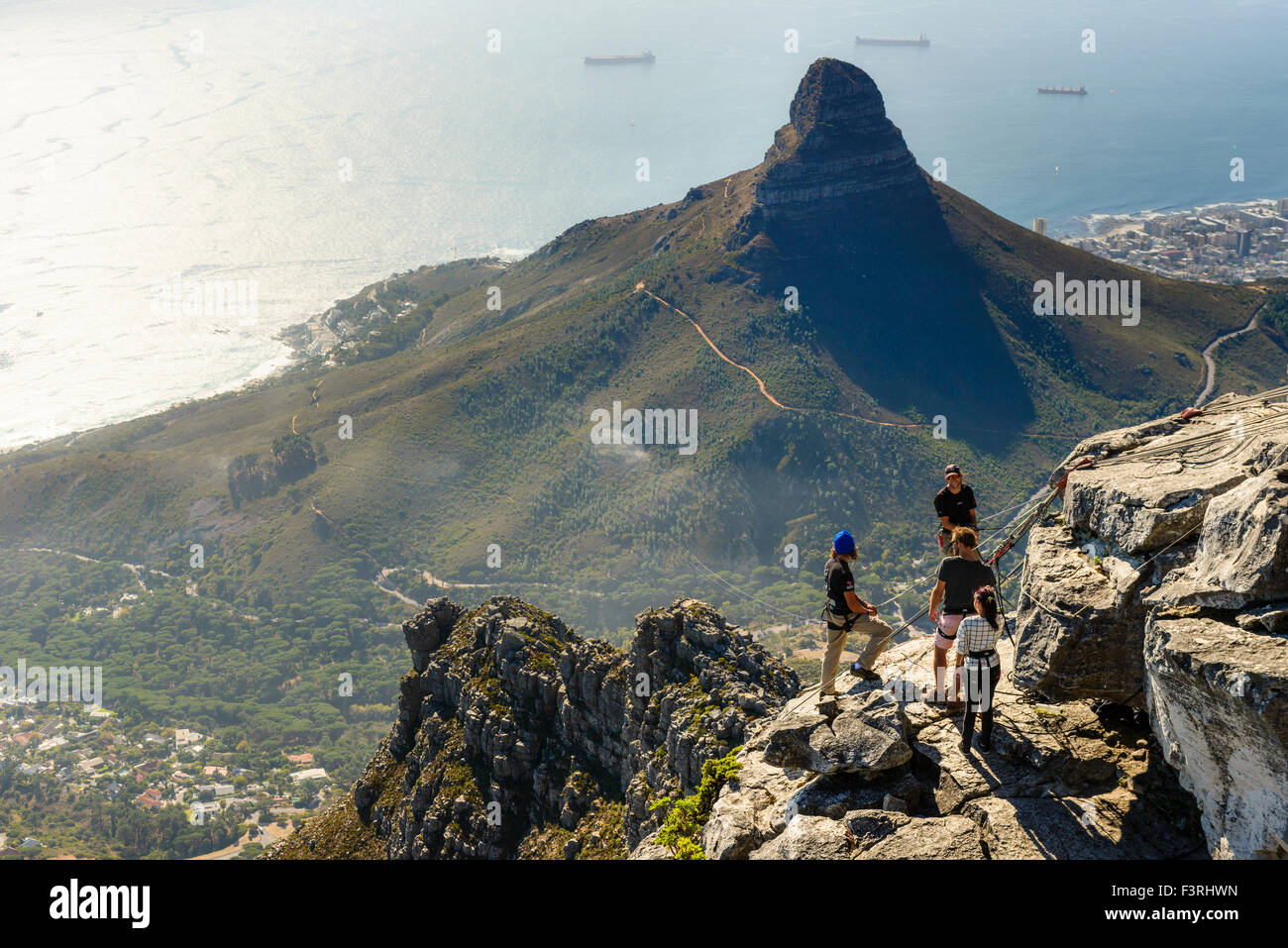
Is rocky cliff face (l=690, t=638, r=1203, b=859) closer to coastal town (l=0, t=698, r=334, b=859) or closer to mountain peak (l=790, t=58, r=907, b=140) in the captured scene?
coastal town (l=0, t=698, r=334, b=859)

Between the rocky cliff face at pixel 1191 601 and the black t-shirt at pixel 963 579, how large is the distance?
34.1 inches

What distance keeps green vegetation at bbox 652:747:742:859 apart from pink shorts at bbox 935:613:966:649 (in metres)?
3.48

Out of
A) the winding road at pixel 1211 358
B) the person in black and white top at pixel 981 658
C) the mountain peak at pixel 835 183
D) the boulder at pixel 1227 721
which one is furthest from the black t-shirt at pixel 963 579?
the mountain peak at pixel 835 183

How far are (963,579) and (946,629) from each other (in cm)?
82

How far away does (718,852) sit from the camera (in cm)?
1275

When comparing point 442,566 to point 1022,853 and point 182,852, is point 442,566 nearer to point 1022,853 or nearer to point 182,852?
point 182,852

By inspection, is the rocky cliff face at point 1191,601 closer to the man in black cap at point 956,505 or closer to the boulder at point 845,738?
the man in black cap at point 956,505

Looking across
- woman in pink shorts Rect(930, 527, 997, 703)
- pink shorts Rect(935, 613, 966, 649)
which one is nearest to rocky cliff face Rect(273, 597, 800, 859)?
pink shorts Rect(935, 613, 966, 649)

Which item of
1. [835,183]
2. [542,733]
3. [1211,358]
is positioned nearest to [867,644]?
[542,733]

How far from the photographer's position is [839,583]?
13461mm

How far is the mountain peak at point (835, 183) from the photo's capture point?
13062cm

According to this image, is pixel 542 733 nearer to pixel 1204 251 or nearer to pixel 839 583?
pixel 839 583

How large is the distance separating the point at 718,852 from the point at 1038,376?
382ft

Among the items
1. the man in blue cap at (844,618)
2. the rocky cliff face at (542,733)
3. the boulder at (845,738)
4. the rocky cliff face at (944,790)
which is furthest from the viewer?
the rocky cliff face at (542,733)
